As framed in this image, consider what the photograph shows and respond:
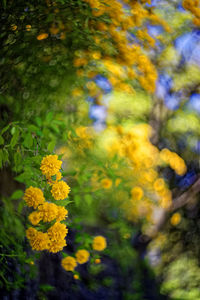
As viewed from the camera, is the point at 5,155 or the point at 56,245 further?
the point at 5,155

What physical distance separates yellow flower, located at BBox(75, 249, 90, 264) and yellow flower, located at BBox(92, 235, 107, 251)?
0.04 m

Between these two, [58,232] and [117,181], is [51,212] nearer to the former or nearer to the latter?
[58,232]

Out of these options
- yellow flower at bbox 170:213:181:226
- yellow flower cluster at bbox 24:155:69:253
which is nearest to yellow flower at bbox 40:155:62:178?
yellow flower cluster at bbox 24:155:69:253

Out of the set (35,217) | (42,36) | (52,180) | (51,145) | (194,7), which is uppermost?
(194,7)

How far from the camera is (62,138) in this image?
3.63 ft

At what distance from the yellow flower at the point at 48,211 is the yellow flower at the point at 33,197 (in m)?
0.02

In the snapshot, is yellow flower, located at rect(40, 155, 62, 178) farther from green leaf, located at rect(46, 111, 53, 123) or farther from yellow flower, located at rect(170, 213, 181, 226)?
yellow flower, located at rect(170, 213, 181, 226)

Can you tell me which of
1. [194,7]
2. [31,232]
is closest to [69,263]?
[31,232]

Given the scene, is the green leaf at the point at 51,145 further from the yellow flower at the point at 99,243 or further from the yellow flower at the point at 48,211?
the yellow flower at the point at 99,243

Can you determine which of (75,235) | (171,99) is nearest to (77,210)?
(75,235)

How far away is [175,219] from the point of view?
44.2 inches

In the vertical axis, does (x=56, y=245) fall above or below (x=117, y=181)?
below

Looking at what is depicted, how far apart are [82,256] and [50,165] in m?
0.35

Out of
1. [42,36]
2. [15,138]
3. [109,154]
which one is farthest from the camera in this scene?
[42,36]
